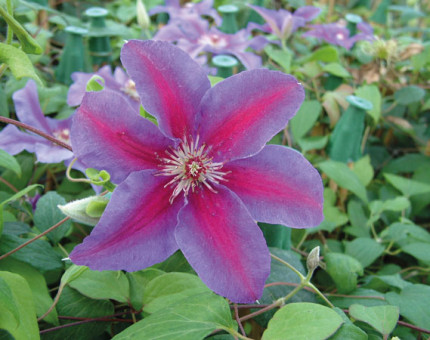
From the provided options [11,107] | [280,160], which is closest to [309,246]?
[280,160]

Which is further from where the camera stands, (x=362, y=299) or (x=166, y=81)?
(x=362, y=299)

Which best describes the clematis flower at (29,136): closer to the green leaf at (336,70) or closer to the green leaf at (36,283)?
the green leaf at (36,283)

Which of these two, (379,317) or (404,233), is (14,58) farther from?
(404,233)

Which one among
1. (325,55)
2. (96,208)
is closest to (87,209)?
(96,208)

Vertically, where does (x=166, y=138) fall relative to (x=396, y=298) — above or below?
above

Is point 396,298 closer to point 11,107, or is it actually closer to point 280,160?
point 280,160

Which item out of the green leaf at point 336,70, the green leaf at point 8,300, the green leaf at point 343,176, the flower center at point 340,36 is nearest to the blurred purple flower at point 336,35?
the flower center at point 340,36
